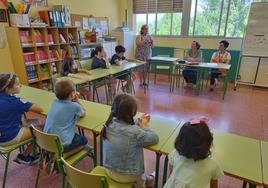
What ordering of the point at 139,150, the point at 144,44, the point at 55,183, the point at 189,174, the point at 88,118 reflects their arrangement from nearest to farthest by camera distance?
the point at 189,174, the point at 139,150, the point at 88,118, the point at 55,183, the point at 144,44

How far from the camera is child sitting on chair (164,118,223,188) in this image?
Result: 3.39 ft

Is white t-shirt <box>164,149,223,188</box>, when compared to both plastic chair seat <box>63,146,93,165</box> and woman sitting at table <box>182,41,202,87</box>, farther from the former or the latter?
woman sitting at table <box>182,41,202,87</box>

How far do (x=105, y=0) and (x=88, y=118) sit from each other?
5.21m

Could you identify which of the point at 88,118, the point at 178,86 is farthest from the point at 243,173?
the point at 178,86

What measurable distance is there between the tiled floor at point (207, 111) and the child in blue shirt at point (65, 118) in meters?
0.57

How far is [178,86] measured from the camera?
17.4 feet

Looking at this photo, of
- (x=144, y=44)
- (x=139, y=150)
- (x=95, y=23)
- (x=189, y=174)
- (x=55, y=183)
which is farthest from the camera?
(x=95, y=23)

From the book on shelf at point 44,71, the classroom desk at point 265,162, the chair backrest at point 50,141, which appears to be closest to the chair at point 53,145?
the chair backrest at point 50,141

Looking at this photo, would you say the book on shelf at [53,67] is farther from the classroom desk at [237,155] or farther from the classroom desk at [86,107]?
the classroom desk at [237,155]

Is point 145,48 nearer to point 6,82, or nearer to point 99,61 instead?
point 99,61

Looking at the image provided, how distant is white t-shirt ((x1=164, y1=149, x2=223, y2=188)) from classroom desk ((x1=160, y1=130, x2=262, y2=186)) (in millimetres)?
154

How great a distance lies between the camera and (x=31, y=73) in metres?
4.16

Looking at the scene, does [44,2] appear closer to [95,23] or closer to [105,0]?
[95,23]

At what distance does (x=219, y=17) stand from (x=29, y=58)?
4.89 m
